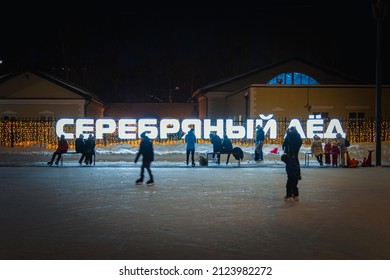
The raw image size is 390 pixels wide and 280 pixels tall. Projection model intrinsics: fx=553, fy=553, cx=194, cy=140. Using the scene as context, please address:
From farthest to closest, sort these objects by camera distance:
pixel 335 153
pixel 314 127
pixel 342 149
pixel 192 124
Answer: pixel 192 124 < pixel 314 127 < pixel 335 153 < pixel 342 149

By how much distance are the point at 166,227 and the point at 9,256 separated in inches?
121

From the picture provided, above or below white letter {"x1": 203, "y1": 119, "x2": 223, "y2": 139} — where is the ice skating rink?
below

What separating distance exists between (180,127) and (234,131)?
11.1 ft

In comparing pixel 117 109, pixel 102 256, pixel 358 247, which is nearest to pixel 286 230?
pixel 358 247

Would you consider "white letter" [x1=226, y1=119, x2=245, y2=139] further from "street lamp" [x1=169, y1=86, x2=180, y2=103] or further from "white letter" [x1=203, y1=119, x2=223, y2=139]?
"street lamp" [x1=169, y1=86, x2=180, y2=103]

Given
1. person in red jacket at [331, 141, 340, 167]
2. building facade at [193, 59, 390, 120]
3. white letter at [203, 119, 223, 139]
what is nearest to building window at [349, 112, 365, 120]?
building facade at [193, 59, 390, 120]

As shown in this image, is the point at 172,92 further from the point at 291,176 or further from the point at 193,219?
the point at 193,219

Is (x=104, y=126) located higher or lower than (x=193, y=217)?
higher

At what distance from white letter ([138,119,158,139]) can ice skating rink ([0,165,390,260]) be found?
50.0ft

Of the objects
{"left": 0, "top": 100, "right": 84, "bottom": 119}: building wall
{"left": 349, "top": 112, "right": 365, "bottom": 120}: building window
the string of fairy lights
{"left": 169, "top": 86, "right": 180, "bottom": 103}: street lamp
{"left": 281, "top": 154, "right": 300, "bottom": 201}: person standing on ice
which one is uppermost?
{"left": 169, "top": 86, "right": 180, "bottom": 103}: street lamp

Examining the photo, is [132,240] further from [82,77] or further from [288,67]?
[82,77]

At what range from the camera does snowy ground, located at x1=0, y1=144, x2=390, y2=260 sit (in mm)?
8117

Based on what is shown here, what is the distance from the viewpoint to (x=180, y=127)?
34.5 metres

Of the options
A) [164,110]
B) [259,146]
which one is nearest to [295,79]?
[164,110]
